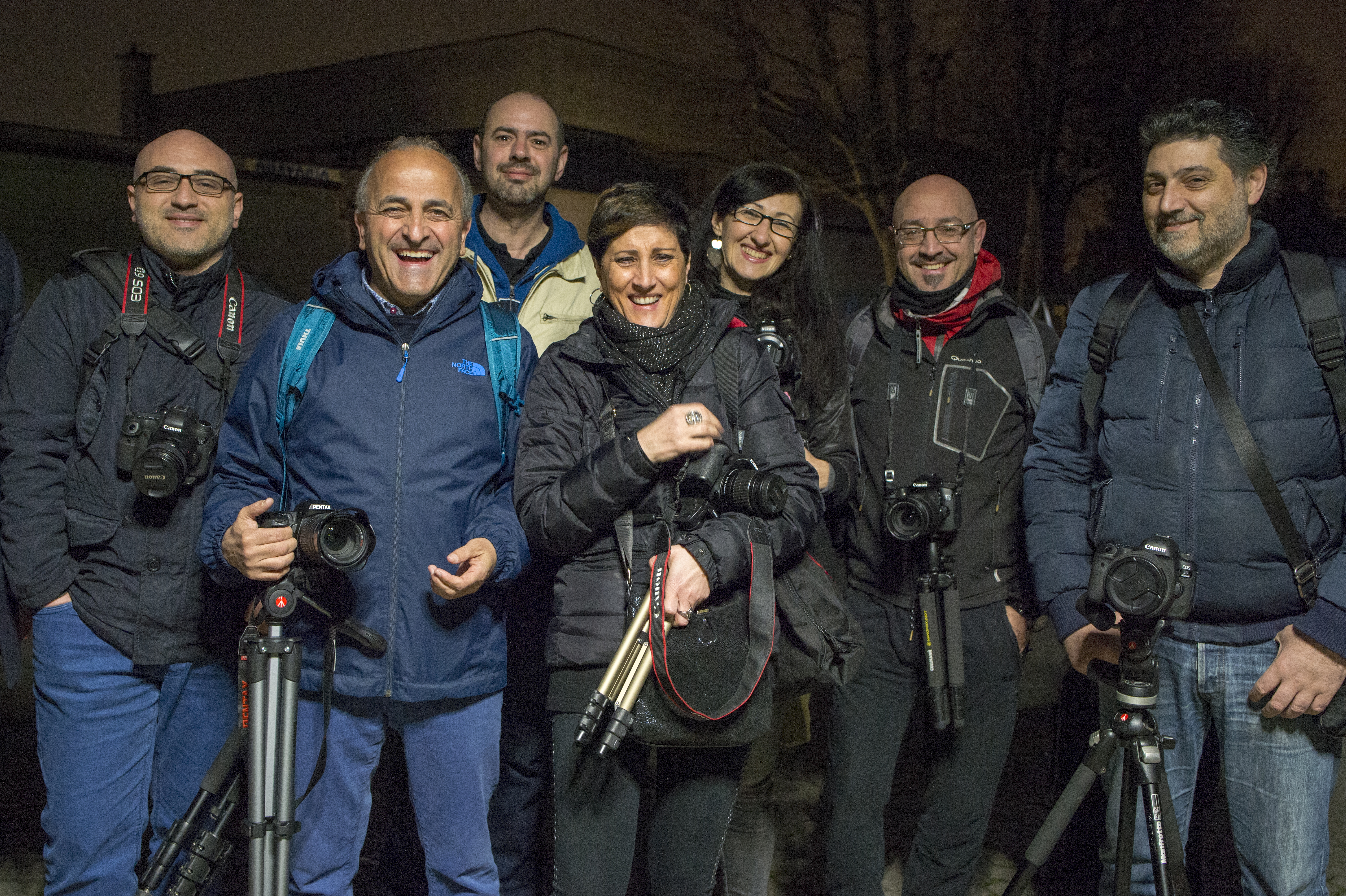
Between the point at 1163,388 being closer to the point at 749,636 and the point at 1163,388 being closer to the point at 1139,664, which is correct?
the point at 1139,664

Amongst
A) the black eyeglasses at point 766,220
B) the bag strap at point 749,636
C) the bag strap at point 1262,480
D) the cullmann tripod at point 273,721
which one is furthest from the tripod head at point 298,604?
the bag strap at point 1262,480

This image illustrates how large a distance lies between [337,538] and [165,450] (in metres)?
0.64

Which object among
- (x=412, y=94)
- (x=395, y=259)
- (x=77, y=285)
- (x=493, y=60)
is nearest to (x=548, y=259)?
(x=395, y=259)

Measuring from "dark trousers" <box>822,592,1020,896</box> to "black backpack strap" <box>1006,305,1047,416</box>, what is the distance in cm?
63

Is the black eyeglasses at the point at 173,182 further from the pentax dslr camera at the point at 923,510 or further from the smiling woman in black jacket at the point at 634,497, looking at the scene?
the pentax dslr camera at the point at 923,510

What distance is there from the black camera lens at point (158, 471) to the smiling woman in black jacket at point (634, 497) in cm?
88

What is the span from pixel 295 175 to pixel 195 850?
1719 cm

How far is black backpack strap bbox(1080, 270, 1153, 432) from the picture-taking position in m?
3.00

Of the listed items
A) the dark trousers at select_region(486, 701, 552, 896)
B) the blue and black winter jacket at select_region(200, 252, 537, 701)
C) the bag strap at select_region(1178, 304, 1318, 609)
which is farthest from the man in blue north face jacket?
the bag strap at select_region(1178, 304, 1318, 609)

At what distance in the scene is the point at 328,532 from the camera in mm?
2533

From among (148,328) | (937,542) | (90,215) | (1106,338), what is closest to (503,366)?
(148,328)

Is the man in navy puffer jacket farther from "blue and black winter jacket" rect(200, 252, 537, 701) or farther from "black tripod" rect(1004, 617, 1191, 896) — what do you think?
"blue and black winter jacket" rect(200, 252, 537, 701)

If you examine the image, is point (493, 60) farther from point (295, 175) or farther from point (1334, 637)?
point (1334, 637)

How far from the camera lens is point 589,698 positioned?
264 centimetres
